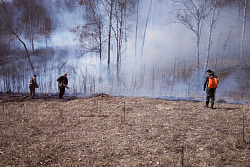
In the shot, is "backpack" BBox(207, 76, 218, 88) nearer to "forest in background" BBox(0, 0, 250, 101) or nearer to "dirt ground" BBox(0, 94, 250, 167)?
"dirt ground" BBox(0, 94, 250, 167)

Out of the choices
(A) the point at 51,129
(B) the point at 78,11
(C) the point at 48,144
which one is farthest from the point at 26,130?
(B) the point at 78,11

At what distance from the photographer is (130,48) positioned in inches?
716

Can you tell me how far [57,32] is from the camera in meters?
26.7

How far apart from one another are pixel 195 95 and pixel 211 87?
4.50 meters

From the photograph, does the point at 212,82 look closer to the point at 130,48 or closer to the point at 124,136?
the point at 124,136

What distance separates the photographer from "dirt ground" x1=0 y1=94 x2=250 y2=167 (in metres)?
3.85

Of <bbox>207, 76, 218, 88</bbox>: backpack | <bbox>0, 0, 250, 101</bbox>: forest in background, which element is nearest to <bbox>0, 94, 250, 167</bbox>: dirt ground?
<bbox>207, 76, 218, 88</bbox>: backpack

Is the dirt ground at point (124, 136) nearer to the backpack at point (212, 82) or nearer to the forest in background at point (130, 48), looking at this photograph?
the backpack at point (212, 82)

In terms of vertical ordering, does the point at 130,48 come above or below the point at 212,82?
above

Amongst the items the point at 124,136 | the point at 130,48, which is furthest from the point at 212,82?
the point at 130,48

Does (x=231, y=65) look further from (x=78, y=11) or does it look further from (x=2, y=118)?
(x=78, y=11)

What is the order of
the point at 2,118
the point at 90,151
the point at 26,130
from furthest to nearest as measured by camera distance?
Result: the point at 2,118, the point at 26,130, the point at 90,151

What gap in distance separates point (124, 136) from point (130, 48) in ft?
46.2

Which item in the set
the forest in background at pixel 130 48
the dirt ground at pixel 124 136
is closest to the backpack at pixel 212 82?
the dirt ground at pixel 124 136
